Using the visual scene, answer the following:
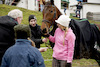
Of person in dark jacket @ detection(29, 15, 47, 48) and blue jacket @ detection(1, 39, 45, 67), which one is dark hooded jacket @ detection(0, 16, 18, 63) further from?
person in dark jacket @ detection(29, 15, 47, 48)

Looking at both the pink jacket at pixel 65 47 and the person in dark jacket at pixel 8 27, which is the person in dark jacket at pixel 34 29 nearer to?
the pink jacket at pixel 65 47

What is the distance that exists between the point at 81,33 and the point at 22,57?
2.56m

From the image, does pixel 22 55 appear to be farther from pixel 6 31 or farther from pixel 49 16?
pixel 49 16

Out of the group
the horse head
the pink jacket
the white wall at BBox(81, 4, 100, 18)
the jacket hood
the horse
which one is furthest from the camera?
the white wall at BBox(81, 4, 100, 18)

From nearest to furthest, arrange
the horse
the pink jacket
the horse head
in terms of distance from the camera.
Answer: the pink jacket, the horse head, the horse

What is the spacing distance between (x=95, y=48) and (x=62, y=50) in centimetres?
196

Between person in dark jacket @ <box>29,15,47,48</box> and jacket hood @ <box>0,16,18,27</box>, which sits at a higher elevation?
jacket hood @ <box>0,16,18,27</box>

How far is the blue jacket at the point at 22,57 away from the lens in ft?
6.33

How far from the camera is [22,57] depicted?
1.94 metres

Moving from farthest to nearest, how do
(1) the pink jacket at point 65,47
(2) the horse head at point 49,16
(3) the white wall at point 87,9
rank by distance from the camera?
(3) the white wall at point 87,9, (2) the horse head at point 49,16, (1) the pink jacket at point 65,47

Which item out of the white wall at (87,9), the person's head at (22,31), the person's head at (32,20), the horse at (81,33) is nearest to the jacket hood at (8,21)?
the person's head at (22,31)

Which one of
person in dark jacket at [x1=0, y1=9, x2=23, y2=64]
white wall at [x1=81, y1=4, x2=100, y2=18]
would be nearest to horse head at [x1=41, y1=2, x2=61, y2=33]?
person in dark jacket at [x1=0, y1=9, x2=23, y2=64]

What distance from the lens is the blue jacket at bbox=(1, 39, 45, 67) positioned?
1.93 metres

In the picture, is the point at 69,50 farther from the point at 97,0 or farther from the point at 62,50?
the point at 97,0
